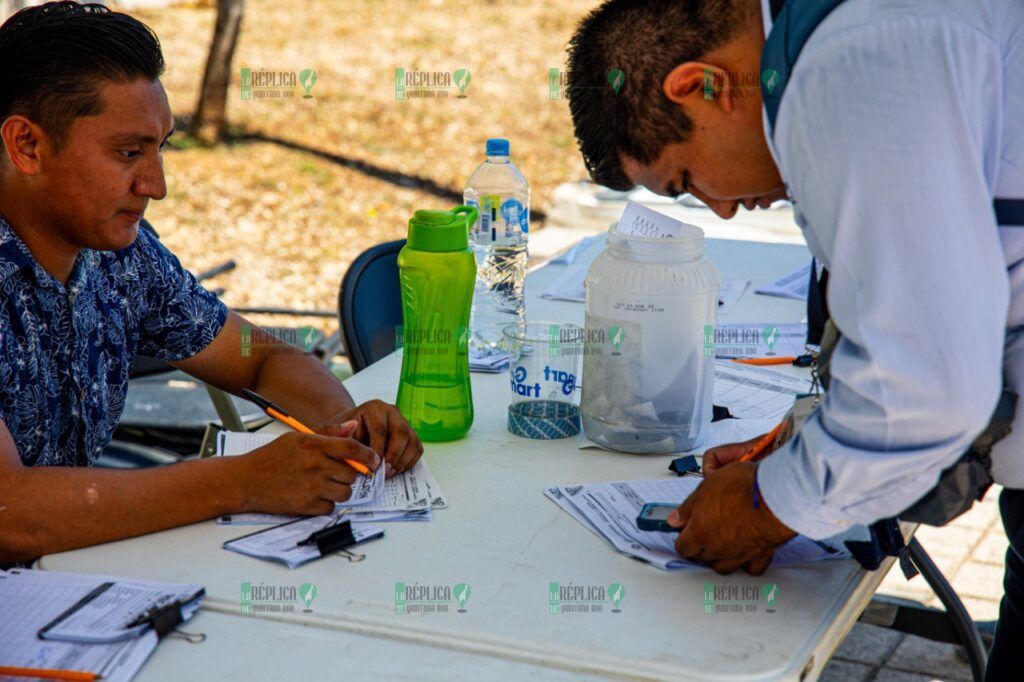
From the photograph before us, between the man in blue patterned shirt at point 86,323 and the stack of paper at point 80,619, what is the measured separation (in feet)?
0.39

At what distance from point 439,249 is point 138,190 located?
52 centimetres

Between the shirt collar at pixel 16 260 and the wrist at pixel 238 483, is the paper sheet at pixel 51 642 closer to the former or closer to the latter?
the wrist at pixel 238 483

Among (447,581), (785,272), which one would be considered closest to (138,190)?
(447,581)

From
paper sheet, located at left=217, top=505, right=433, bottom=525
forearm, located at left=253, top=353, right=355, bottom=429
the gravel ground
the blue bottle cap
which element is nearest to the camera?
paper sheet, located at left=217, top=505, right=433, bottom=525

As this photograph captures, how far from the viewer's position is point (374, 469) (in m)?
1.72

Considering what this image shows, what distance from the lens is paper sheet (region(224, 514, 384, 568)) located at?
1.51 metres

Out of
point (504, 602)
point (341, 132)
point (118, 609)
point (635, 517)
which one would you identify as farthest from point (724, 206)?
point (341, 132)
